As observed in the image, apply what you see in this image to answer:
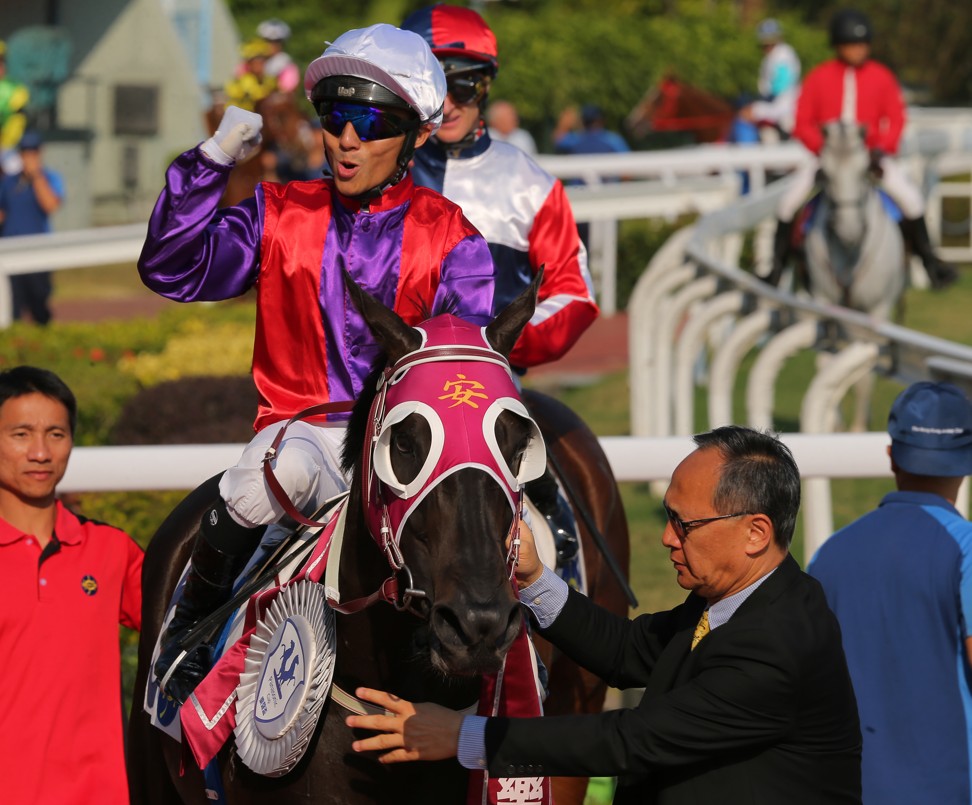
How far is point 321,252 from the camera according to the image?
3.41m

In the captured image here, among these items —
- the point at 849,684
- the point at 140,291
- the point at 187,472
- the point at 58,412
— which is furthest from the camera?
the point at 140,291

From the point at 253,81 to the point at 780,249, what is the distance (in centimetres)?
526

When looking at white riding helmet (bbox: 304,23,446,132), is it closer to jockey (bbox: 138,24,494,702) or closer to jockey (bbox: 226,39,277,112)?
jockey (bbox: 138,24,494,702)

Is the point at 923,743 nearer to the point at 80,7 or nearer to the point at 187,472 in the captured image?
the point at 187,472

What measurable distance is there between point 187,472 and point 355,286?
1799 millimetres

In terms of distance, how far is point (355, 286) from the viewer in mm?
2889

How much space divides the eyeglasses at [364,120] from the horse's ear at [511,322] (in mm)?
612

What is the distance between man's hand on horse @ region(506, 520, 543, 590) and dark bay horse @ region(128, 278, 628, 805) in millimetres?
221

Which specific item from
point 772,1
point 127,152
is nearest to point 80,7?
point 127,152

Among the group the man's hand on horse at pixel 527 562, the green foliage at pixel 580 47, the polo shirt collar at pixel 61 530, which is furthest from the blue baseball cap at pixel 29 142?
the green foliage at pixel 580 47

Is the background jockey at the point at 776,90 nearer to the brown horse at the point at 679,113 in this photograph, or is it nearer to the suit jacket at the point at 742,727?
the brown horse at the point at 679,113

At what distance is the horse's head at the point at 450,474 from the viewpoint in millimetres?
2637

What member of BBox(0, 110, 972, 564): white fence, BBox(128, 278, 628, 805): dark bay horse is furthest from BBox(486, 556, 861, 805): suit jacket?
BBox(0, 110, 972, 564): white fence

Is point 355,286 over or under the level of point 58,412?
over
